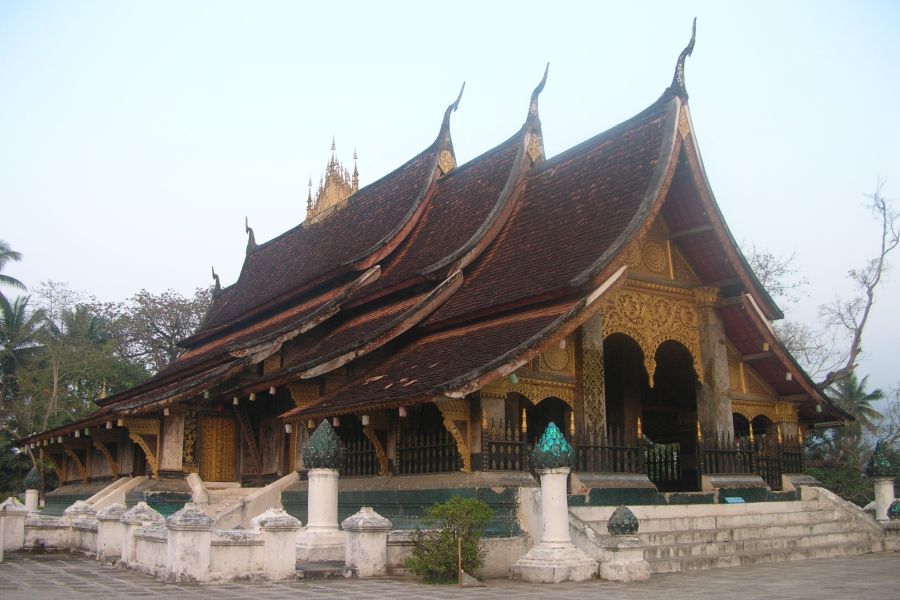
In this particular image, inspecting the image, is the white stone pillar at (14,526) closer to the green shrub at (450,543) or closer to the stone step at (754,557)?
the green shrub at (450,543)

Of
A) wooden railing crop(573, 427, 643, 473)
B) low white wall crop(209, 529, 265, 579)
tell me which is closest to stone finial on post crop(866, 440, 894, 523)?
wooden railing crop(573, 427, 643, 473)

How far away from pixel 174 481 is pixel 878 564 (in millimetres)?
11454

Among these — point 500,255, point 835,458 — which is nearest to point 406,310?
point 500,255

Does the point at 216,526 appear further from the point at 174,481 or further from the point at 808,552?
the point at 808,552

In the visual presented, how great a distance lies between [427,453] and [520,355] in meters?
2.16

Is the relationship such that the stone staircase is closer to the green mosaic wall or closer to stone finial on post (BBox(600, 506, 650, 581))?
stone finial on post (BBox(600, 506, 650, 581))

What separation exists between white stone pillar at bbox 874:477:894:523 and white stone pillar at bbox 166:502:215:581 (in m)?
10.8

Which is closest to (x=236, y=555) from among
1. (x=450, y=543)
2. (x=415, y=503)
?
(x=450, y=543)

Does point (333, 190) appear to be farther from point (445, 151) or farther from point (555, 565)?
point (555, 565)

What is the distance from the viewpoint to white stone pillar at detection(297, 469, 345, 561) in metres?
10.7

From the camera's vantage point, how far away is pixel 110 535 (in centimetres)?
1210

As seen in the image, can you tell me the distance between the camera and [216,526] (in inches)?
534

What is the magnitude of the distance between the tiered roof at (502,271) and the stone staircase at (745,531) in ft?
6.92

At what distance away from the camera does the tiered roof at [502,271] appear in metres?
11.9
